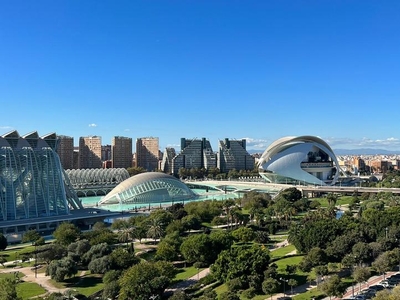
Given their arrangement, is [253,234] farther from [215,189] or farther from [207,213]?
[215,189]

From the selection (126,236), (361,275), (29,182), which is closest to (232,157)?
(29,182)

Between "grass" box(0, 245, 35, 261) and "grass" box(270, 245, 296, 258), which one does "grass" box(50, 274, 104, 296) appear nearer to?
"grass" box(0, 245, 35, 261)

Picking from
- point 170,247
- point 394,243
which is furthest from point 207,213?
point 394,243

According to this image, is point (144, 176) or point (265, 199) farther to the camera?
point (144, 176)

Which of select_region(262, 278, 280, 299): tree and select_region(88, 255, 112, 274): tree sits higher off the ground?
select_region(88, 255, 112, 274): tree

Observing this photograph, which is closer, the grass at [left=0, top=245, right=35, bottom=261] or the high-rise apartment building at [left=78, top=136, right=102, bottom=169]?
the grass at [left=0, top=245, right=35, bottom=261]

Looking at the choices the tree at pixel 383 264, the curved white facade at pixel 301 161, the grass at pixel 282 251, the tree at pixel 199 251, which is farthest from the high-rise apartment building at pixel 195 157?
the tree at pixel 383 264

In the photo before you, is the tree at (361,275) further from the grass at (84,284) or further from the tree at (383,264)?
the grass at (84,284)

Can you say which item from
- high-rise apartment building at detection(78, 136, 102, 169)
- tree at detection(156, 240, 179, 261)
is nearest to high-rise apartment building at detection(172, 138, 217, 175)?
high-rise apartment building at detection(78, 136, 102, 169)
